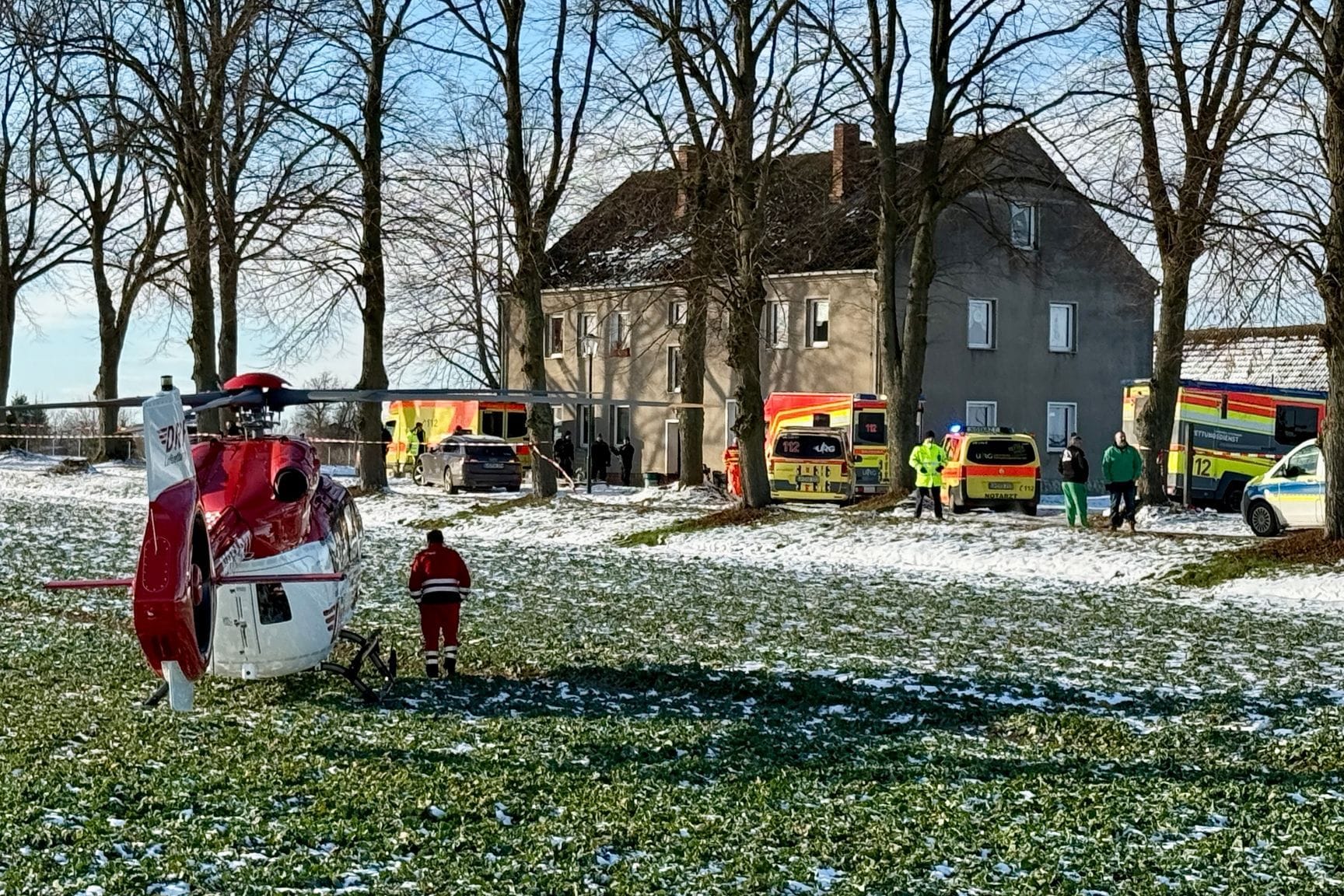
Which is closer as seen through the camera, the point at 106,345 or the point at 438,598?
the point at 438,598

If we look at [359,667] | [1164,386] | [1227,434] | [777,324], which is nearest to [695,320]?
[1164,386]

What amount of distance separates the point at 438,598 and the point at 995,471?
23.5 meters

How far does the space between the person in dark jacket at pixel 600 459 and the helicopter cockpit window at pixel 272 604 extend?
41.0 meters

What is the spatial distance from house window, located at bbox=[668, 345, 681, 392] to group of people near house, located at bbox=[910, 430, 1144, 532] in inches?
1033

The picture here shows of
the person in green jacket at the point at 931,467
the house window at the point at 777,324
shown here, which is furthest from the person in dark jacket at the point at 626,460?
the person in green jacket at the point at 931,467

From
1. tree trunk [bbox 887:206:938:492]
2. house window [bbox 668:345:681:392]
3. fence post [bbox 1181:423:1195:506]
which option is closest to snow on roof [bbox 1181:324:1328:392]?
house window [bbox 668:345:681:392]

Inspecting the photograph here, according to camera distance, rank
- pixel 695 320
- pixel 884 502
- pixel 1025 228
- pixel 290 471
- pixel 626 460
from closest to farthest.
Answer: pixel 290 471, pixel 884 502, pixel 695 320, pixel 1025 228, pixel 626 460

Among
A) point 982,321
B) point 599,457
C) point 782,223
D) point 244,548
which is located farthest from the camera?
point 982,321

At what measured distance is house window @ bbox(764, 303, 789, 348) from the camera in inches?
2201

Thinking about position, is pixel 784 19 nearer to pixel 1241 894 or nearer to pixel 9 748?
pixel 9 748

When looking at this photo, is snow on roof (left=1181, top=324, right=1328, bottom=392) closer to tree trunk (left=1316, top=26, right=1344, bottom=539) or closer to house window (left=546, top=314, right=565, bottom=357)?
house window (left=546, top=314, right=565, bottom=357)

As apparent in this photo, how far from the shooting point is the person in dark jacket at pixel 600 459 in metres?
54.7

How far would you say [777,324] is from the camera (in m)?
56.5

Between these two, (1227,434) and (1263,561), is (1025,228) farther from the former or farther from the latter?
(1263,561)
